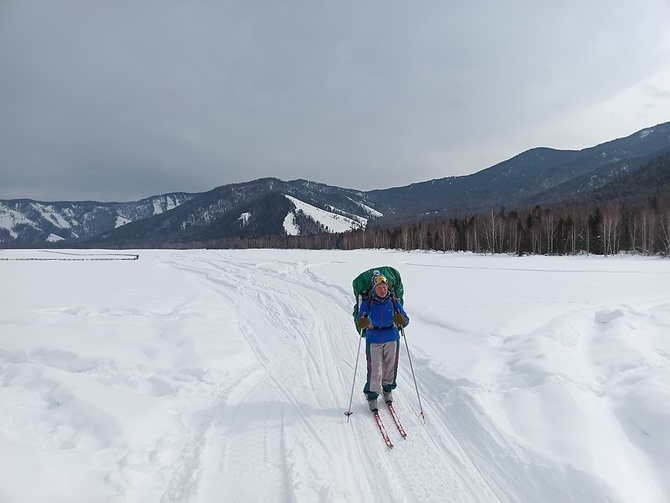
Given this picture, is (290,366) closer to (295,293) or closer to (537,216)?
(295,293)

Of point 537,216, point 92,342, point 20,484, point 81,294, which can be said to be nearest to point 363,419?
point 20,484

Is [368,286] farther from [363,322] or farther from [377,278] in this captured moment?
[363,322]

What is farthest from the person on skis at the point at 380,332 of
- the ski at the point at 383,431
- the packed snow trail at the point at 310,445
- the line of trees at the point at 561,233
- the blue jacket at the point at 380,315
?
the line of trees at the point at 561,233

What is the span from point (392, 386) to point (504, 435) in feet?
5.22

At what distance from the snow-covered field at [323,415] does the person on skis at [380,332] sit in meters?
0.44

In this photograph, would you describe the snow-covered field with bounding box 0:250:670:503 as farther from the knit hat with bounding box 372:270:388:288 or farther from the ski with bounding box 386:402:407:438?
the knit hat with bounding box 372:270:388:288

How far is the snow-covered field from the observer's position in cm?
343

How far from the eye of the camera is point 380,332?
511 centimetres

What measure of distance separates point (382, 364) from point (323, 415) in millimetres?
1148

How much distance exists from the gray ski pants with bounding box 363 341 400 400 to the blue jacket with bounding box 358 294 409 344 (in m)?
0.12

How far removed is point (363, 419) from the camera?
15.7ft

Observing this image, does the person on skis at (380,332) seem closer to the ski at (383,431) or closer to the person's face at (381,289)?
the person's face at (381,289)

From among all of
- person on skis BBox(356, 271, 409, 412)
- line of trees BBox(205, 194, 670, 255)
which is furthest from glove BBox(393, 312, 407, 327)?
line of trees BBox(205, 194, 670, 255)

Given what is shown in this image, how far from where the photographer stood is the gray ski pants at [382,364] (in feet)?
16.8
